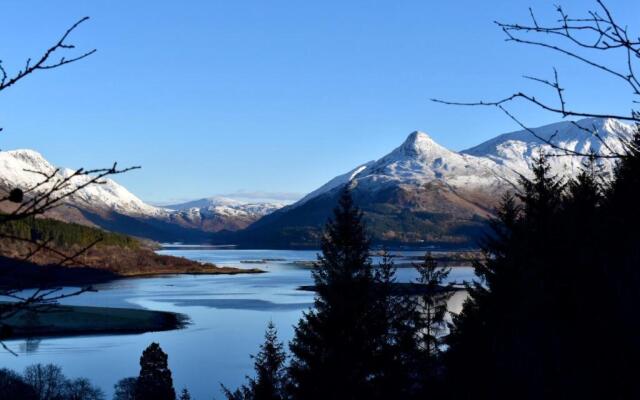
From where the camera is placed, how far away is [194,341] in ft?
185

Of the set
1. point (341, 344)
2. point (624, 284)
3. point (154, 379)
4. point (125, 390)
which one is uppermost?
point (624, 284)

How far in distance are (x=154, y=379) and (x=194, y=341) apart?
20673 millimetres

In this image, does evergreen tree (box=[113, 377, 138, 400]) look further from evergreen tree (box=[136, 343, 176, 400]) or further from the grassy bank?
the grassy bank

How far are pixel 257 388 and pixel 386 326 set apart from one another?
485 cm

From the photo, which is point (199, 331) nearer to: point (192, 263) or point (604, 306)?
point (604, 306)

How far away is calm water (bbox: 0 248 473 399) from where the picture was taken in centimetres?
4481

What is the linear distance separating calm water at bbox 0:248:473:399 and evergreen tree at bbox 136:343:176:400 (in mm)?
3650

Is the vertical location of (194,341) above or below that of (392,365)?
below

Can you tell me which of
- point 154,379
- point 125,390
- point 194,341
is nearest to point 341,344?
point 154,379

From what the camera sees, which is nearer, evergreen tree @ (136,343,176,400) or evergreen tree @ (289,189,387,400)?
evergreen tree @ (289,189,387,400)

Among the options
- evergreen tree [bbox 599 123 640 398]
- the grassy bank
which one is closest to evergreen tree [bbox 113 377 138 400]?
the grassy bank

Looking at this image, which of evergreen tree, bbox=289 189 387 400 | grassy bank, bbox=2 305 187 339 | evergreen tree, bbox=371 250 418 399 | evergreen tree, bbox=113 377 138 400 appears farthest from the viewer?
grassy bank, bbox=2 305 187 339

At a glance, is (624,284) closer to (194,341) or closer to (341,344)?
(341,344)

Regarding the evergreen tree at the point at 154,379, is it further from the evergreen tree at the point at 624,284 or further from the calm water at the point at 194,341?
the evergreen tree at the point at 624,284
